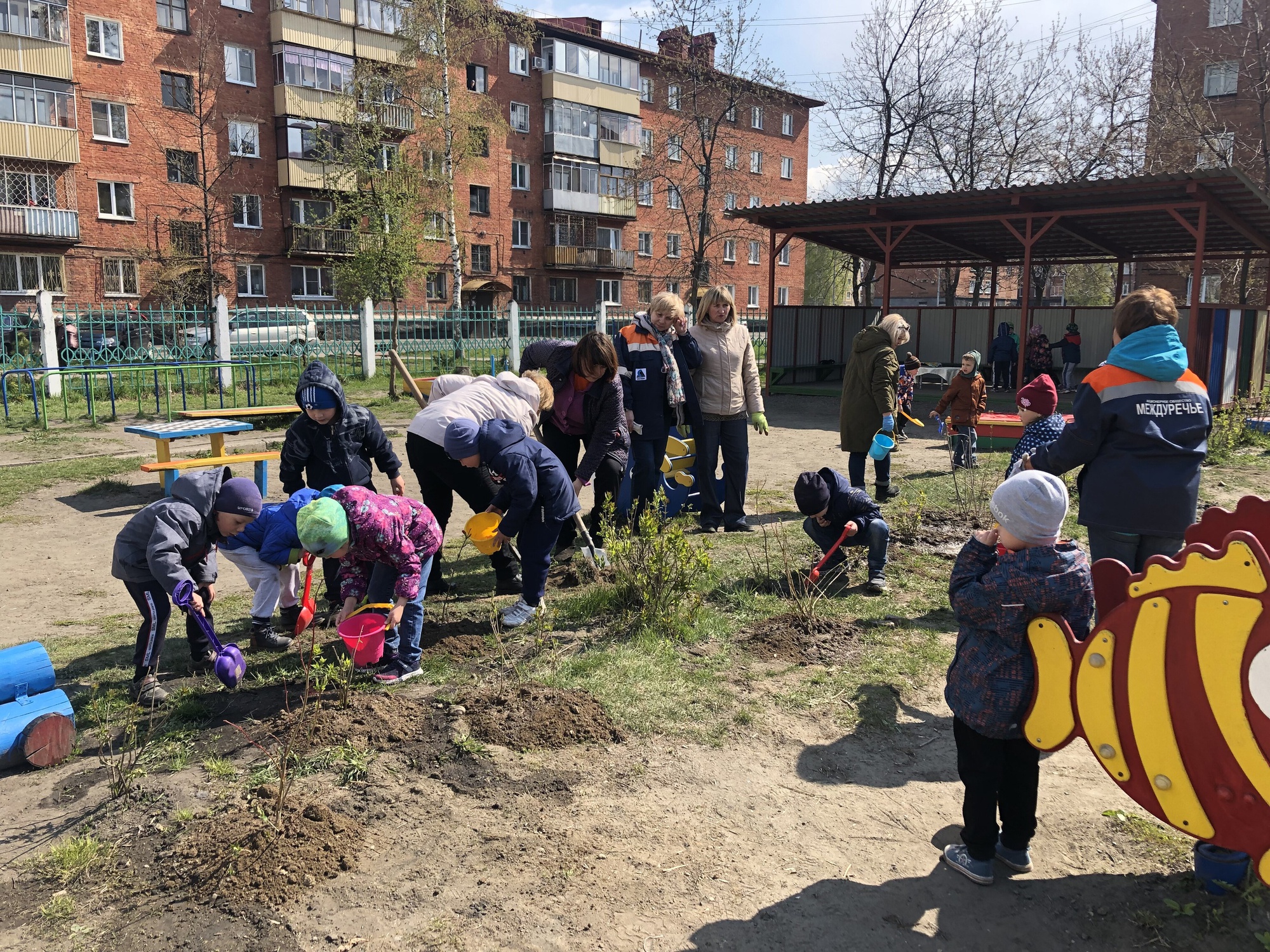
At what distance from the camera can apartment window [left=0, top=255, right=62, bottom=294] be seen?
26875mm

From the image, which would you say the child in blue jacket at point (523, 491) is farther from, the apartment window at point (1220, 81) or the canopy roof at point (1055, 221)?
the apartment window at point (1220, 81)

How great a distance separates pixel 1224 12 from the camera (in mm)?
34250

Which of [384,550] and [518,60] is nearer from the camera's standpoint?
[384,550]

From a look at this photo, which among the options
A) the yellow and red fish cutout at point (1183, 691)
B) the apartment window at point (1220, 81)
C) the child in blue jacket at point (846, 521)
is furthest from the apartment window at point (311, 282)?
the yellow and red fish cutout at point (1183, 691)

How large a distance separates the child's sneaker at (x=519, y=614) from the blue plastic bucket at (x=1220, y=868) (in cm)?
305

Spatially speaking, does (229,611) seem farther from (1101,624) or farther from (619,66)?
(619,66)

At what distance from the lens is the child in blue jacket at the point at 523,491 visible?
4.60 metres

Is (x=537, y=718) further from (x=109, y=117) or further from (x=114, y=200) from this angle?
(x=109, y=117)

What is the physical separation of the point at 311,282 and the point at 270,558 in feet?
102

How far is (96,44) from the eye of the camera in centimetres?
2812

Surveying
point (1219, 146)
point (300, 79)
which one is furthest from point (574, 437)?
point (300, 79)

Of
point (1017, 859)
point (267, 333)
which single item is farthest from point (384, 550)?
point (267, 333)

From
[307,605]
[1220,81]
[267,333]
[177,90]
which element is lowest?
[307,605]

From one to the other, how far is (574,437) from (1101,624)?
4.09 m
